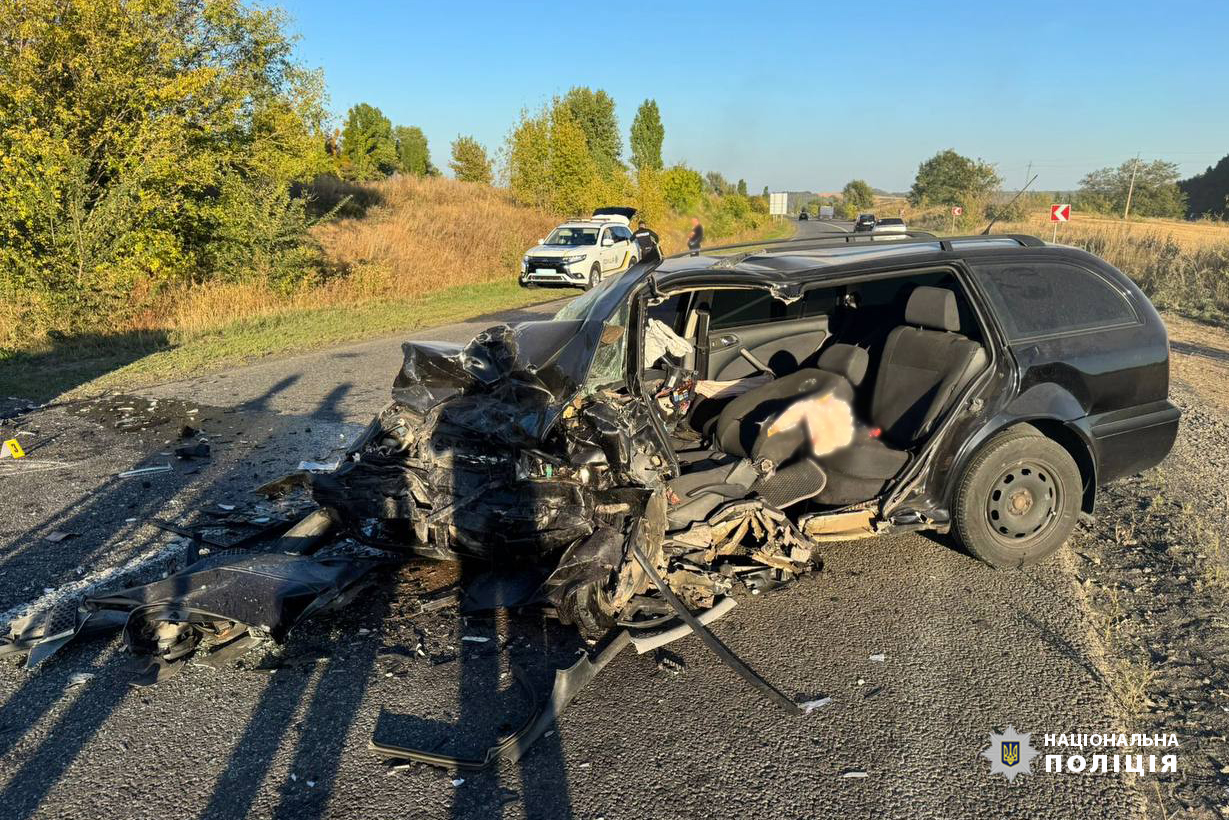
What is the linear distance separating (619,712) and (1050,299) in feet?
11.3

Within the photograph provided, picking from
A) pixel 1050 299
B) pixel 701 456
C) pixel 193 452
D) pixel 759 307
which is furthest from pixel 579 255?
pixel 1050 299

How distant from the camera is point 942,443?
4.20 meters

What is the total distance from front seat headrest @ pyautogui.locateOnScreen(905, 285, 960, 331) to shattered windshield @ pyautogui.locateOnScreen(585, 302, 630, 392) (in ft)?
6.03

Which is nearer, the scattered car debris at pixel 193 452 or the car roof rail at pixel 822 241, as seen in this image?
the car roof rail at pixel 822 241

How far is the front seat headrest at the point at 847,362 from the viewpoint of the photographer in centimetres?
495

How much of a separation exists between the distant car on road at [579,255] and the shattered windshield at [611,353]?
16.2 metres

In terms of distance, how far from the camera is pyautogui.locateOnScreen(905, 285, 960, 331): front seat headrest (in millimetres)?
4520

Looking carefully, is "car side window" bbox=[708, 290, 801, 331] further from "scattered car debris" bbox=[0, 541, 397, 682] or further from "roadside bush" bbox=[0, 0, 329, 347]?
"roadside bush" bbox=[0, 0, 329, 347]

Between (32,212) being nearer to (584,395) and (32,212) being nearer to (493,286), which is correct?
(493,286)

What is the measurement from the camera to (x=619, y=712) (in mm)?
3215

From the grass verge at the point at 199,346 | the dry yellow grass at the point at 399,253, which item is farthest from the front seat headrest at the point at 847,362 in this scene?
the dry yellow grass at the point at 399,253

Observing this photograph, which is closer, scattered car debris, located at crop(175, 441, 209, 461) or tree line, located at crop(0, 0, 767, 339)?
scattered car debris, located at crop(175, 441, 209, 461)

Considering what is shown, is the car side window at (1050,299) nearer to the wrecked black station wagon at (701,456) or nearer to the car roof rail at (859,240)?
the wrecked black station wagon at (701,456)

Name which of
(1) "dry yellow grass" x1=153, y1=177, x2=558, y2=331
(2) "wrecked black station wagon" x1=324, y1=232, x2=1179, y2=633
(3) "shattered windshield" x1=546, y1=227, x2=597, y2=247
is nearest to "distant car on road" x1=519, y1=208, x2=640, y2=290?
(3) "shattered windshield" x1=546, y1=227, x2=597, y2=247
